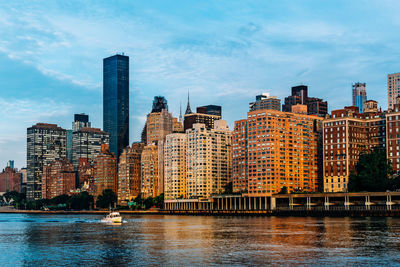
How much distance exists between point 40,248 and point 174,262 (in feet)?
134

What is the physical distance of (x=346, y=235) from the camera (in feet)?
494

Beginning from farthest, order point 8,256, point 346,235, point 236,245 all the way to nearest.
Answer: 1. point 346,235
2. point 236,245
3. point 8,256

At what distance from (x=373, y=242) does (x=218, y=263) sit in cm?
4476

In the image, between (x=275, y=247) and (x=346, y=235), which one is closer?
(x=275, y=247)

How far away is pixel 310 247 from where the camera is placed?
12131 cm

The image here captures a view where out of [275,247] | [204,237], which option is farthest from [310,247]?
[204,237]

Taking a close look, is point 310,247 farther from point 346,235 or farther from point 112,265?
point 112,265

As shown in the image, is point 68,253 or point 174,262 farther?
point 68,253

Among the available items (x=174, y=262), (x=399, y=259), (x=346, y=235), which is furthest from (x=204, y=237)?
(x=399, y=259)

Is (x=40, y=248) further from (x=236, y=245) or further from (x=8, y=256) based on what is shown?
(x=236, y=245)

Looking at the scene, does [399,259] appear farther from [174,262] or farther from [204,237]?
[204,237]

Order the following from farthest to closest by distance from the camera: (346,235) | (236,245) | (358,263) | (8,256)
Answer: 1. (346,235)
2. (236,245)
3. (8,256)
4. (358,263)

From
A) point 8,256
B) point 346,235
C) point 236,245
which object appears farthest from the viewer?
point 346,235

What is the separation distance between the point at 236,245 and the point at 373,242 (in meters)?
29.1
